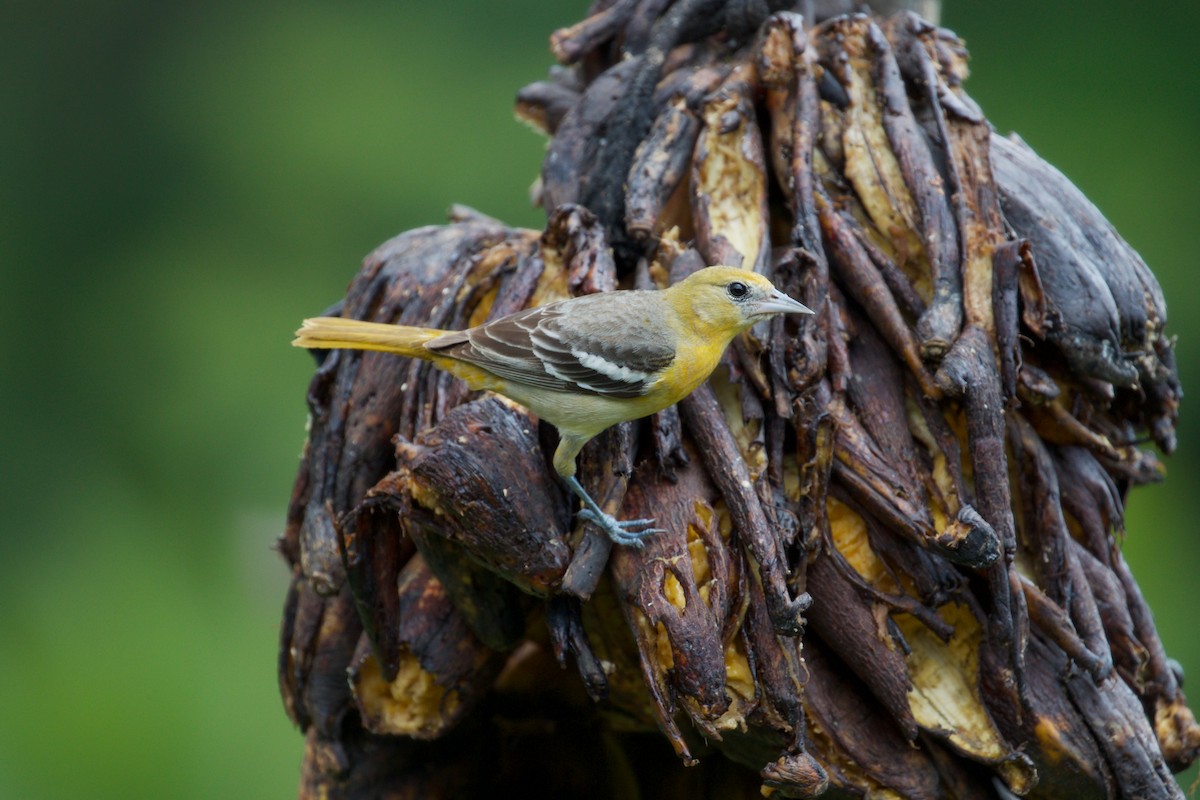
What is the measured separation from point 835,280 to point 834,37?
0.59m

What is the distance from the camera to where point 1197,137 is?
4.45 m

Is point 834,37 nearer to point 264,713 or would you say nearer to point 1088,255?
point 1088,255

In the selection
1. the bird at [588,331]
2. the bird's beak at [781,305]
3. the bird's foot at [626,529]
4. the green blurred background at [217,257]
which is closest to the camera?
the bird's foot at [626,529]

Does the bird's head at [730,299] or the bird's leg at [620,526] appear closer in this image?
the bird's leg at [620,526]

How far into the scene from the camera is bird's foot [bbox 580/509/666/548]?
5.96ft

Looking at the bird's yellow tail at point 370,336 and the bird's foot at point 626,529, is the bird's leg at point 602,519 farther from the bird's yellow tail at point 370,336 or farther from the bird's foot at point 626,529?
the bird's yellow tail at point 370,336

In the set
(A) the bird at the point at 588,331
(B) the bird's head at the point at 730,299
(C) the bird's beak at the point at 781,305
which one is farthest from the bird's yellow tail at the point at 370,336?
(C) the bird's beak at the point at 781,305

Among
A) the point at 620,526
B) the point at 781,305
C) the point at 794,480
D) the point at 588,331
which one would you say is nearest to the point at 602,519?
the point at 620,526

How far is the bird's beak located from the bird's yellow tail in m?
0.62

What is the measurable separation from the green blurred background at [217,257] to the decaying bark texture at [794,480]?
1.74m

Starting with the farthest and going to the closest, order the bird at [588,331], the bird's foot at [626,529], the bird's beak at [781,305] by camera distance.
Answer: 1. the bird at [588,331]
2. the bird's beak at [781,305]
3. the bird's foot at [626,529]

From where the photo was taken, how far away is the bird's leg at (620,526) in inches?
71.6

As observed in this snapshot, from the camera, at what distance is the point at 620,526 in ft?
5.99

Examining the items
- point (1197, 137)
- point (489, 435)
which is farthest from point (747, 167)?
point (1197, 137)
